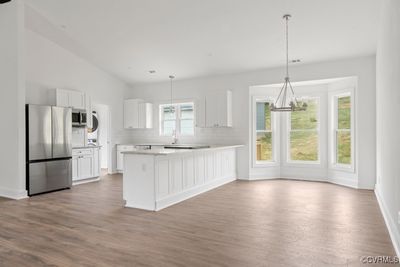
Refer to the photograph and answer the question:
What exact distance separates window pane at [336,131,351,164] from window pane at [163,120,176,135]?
14.2 feet

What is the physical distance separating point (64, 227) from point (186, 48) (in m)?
4.14

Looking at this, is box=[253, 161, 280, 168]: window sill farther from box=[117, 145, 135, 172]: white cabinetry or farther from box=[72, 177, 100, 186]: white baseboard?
box=[72, 177, 100, 186]: white baseboard

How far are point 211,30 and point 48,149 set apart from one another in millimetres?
3946

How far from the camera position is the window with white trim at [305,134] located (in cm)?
712

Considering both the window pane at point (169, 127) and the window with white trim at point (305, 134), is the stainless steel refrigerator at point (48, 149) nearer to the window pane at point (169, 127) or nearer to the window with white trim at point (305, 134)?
the window pane at point (169, 127)

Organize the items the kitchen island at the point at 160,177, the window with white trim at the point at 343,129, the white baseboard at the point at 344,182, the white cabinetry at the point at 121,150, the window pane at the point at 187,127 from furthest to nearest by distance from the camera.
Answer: the white cabinetry at the point at 121,150, the window pane at the point at 187,127, the window with white trim at the point at 343,129, the white baseboard at the point at 344,182, the kitchen island at the point at 160,177

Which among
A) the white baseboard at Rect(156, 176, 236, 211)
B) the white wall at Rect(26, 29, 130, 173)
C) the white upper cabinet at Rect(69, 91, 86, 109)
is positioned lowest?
the white baseboard at Rect(156, 176, 236, 211)

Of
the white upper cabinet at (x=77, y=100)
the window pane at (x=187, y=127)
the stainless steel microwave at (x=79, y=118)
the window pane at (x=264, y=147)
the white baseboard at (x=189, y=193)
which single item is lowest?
the white baseboard at (x=189, y=193)

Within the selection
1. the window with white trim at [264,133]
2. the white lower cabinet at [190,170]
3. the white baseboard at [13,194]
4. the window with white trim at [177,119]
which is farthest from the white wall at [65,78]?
the window with white trim at [264,133]

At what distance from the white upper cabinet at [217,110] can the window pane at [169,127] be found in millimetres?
1178

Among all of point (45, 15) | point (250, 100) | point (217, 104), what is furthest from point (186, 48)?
point (45, 15)

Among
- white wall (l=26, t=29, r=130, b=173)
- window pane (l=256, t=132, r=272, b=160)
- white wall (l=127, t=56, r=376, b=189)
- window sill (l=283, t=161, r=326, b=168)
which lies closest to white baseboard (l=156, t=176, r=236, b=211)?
white wall (l=127, t=56, r=376, b=189)

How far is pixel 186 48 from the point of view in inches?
240

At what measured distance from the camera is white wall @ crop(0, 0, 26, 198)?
17.1ft
